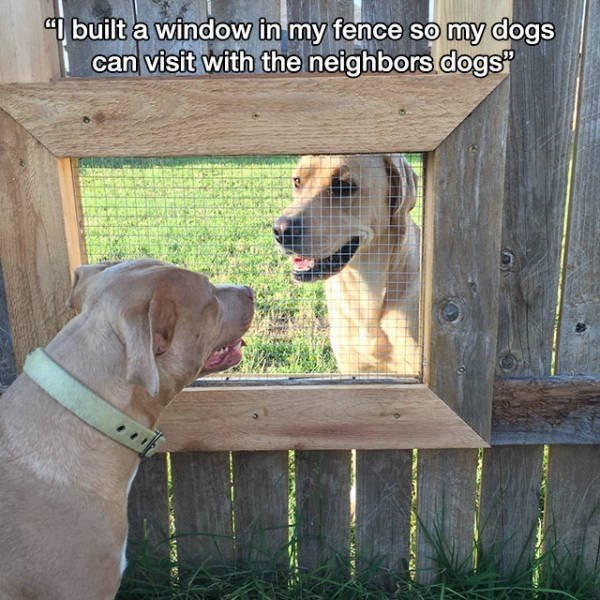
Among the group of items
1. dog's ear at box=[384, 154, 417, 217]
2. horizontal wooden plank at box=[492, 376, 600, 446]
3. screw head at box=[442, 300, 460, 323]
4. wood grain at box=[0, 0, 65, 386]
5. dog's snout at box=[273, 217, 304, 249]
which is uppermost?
wood grain at box=[0, 0, 65, 386]

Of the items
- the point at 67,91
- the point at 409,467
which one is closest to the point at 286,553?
the point at 409,467

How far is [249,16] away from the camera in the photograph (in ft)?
7.28

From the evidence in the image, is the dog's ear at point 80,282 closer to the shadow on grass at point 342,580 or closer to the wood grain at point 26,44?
the wood grain at point 26,44

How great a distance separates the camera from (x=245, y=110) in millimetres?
2004

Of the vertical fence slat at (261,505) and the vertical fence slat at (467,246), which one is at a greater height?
the vertical fence slat at (467,246)

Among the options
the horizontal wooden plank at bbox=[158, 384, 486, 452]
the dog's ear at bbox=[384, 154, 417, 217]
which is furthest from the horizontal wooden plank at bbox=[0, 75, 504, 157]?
the horizontal wooden plank at bbox=[158, 384, 486, 452]

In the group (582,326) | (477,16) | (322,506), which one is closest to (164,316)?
(322,506)

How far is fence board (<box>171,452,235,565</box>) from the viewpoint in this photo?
2.53 metres

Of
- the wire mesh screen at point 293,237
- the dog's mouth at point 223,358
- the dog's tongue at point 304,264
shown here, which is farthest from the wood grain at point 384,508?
the dog's tongue at point 304,264

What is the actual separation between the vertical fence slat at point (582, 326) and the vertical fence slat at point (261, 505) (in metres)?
1.07

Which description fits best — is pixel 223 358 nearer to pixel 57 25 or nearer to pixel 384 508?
pixel 384 508

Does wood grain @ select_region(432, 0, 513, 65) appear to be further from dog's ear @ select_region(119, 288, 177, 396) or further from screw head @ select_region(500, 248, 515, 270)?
dog's ear @ select_region(119, 288, 177, 396)

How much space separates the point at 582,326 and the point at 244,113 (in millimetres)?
1448

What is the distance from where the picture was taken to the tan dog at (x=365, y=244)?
9.12ft
